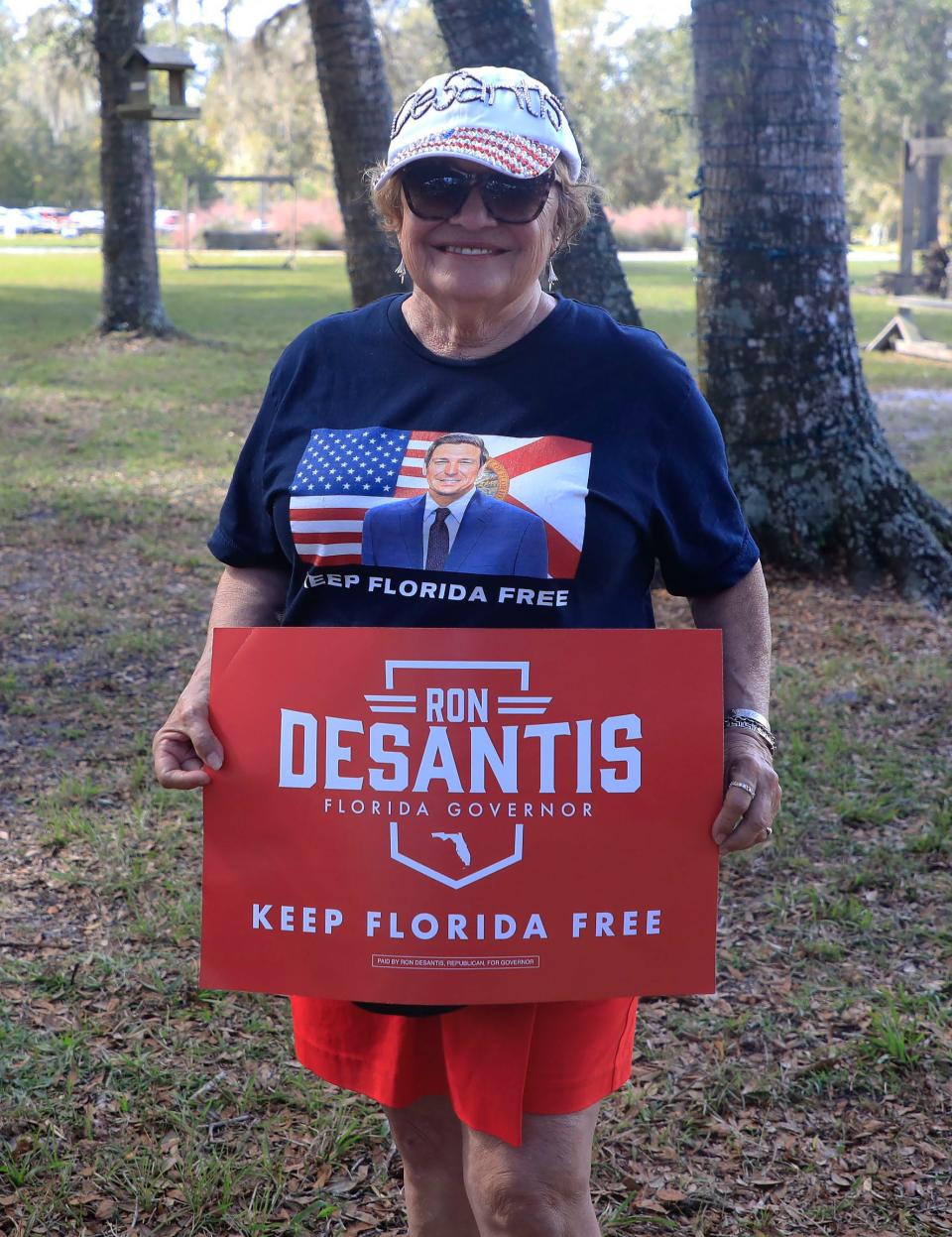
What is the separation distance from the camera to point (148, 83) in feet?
43.9

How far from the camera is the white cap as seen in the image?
2.02 metres

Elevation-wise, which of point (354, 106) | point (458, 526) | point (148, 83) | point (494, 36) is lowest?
point (458, 526)

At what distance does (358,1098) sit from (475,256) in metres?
2.10

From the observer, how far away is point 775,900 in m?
4.06

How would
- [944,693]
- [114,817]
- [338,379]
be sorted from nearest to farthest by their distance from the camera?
[338,379]
[114,817]
[944,693]

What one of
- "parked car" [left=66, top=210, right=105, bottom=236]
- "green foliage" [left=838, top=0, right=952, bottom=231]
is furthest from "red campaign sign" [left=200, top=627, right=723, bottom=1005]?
"parked car" [left=66, top=210, right=105, bottom=236]

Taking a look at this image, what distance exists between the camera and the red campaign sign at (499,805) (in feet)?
6.49

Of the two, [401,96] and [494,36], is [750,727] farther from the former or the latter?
[401,96]

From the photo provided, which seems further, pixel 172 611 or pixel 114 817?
pixel 172 611

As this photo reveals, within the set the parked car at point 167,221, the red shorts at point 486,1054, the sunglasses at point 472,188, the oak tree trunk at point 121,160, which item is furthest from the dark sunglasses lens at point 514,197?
the parked car at point 167,221

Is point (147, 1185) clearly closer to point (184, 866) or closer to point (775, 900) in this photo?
point (184, 866)

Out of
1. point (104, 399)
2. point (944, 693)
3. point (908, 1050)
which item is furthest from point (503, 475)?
point (104, 399)

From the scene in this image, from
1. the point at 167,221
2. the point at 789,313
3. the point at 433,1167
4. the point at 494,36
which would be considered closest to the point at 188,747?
the point at 433,1167

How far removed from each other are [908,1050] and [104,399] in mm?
11432
